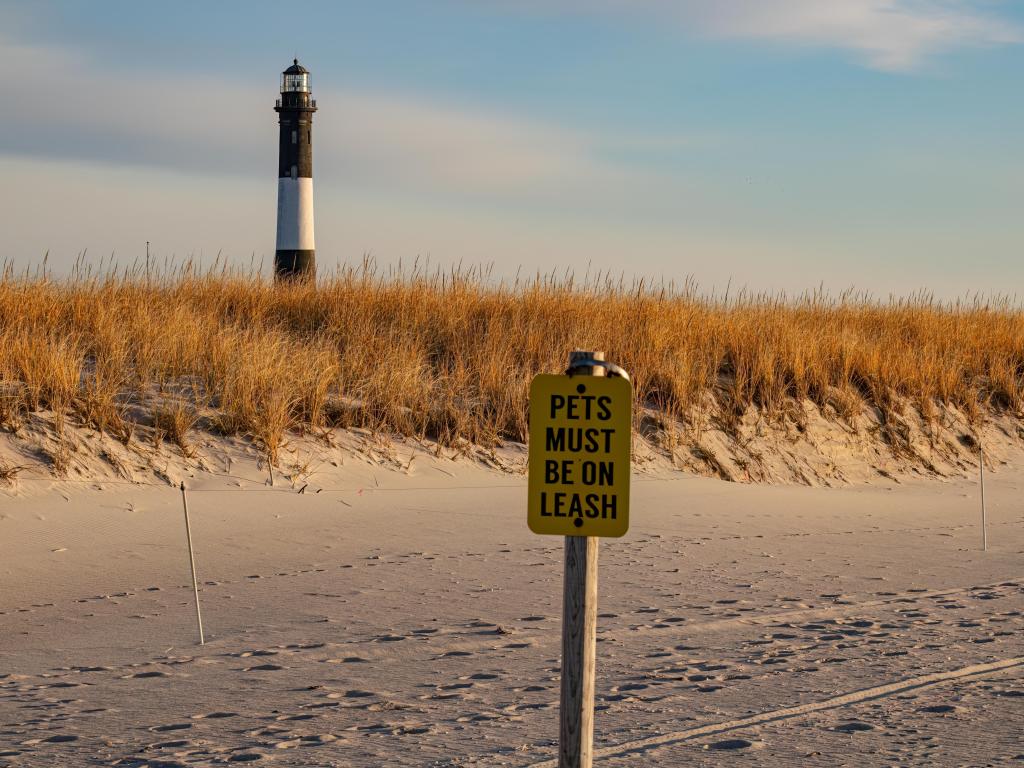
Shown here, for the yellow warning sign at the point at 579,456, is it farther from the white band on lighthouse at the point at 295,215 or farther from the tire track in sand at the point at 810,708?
the white band on lighthouse at the point at 295,215

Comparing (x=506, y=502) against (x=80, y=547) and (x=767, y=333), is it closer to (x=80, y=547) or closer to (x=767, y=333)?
(x=80, y=547)

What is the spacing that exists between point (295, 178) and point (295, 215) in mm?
830

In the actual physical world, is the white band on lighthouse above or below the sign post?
above

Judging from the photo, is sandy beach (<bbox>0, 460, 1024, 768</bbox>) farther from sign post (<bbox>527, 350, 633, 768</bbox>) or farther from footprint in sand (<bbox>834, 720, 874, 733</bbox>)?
sign post (<bbox>527, 350, 633, 768</bbox>)

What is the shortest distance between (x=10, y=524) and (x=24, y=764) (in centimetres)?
461

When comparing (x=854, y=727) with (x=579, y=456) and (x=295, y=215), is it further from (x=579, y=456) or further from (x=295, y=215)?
(x=295, y=215)

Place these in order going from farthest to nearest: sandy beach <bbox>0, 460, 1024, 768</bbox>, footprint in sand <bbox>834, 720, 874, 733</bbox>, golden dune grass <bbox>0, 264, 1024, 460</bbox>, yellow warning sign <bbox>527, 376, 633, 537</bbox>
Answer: golden dune grass <bbox>0, 264, 1024, 460</bbox> → footprint in sand <bbox>834, 720, 874, 733</bbox> → sandy beach <bbox>0, 460, 1024, 768</bbox> → yellow warning sign <bbox>527, 376, 633, 537</bbox>

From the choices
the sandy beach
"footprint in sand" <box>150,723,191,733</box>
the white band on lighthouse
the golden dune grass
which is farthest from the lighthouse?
"footprint in sand" <box>150,723,191,733</box>

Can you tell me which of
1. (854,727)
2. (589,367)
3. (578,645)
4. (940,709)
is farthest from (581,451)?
(940,709)

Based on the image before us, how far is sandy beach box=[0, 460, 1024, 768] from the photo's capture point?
4.41 m

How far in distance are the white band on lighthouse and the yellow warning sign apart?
2296cm

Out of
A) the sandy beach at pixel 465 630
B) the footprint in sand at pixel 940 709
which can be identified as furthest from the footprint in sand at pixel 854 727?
the footprint in sand at pixel 940 709

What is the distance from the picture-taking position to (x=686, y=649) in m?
5.74

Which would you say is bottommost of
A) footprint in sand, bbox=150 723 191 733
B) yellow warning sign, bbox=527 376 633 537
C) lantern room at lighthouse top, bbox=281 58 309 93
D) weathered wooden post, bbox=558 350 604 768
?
footprint in sand, bbox=150 723 191 733
